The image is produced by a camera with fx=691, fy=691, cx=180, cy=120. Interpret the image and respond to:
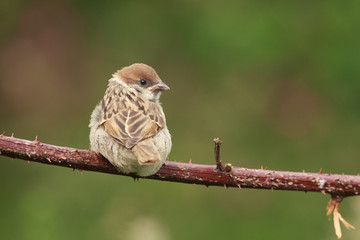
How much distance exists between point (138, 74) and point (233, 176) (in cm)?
187

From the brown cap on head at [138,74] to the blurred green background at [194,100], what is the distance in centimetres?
165

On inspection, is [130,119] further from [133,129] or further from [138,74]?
[138,74]

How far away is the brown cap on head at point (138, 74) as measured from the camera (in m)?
5.59

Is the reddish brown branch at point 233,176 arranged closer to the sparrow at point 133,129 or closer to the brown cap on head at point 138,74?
the sparrow at point 133,129

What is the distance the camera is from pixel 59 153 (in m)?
4.04

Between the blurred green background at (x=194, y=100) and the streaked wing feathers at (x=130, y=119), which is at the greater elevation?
the blurred green background at (x=194, y=100)

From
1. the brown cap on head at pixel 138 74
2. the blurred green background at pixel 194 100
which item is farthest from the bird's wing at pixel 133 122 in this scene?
the blurred green background at pixel 194 100

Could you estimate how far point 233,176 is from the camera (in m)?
4.03

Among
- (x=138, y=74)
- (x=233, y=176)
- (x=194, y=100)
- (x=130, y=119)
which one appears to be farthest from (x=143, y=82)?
(x=194, y=100)

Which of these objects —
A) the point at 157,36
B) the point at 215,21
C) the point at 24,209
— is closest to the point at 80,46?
the point at 157,36

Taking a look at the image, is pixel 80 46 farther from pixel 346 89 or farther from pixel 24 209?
pixel 346 89

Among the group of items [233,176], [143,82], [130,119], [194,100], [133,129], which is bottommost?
[233,176]

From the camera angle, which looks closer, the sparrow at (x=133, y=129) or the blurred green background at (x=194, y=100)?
the sparrow at (x=133, y=129)

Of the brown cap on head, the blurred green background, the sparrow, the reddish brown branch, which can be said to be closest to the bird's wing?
the sparrow
